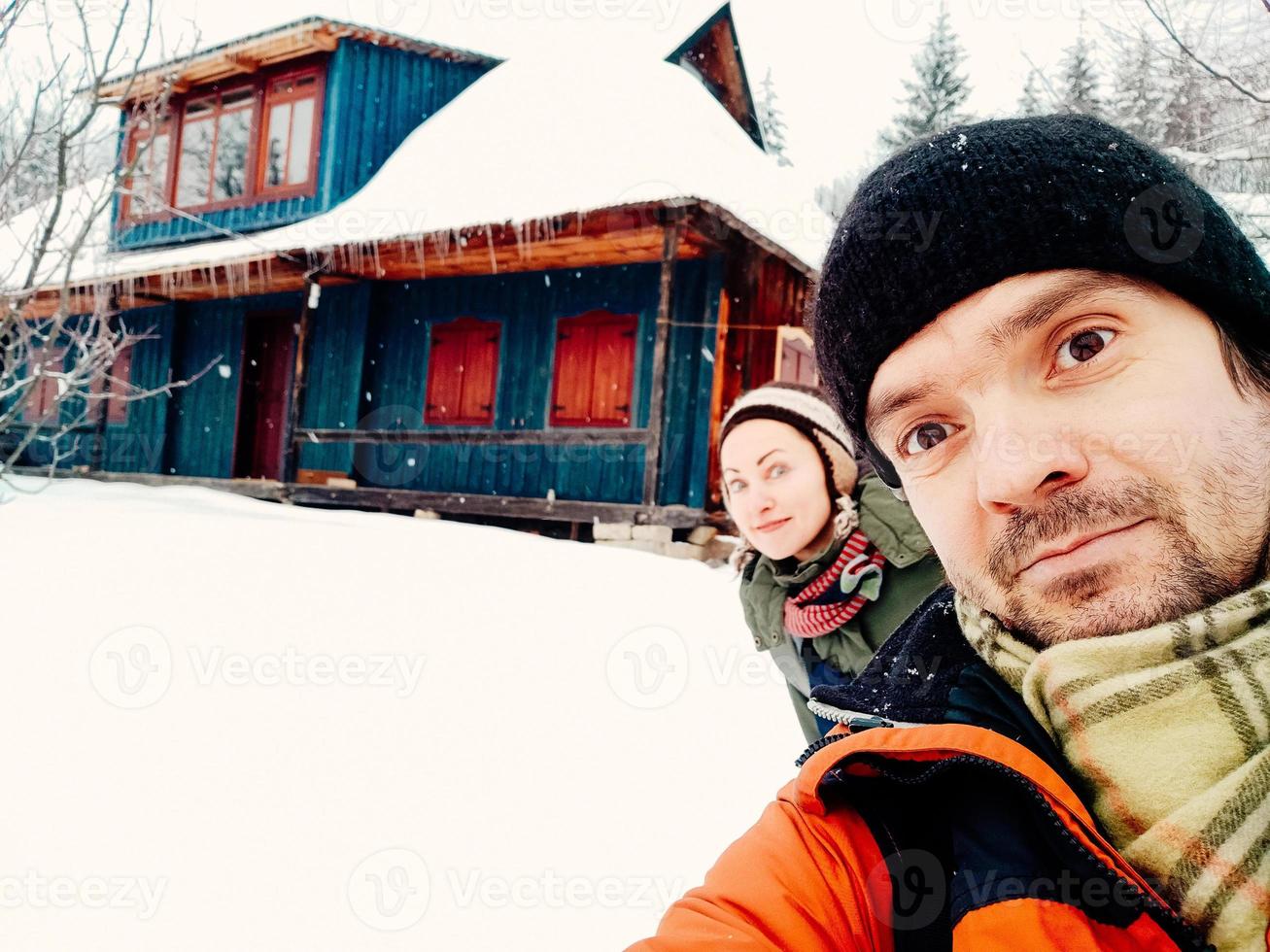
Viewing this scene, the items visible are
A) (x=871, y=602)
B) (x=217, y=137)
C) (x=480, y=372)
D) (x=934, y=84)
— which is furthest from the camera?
(x=934, y=84)

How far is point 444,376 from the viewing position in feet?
38.3

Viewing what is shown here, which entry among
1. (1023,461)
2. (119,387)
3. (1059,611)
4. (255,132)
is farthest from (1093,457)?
(119,387)

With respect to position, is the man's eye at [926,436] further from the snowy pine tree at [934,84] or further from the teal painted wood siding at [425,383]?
the snowy pine tree at [934,84]

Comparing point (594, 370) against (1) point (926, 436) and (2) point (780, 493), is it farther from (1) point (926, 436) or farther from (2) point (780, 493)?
(1) point (926, 436)

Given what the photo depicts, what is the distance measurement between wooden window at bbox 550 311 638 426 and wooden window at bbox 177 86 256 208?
7.29 metres

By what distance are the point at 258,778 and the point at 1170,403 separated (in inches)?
141

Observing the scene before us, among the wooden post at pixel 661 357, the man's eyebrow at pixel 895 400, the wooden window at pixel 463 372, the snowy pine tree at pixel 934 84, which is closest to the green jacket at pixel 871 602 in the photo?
the man's eyebrow at pixel 895 400

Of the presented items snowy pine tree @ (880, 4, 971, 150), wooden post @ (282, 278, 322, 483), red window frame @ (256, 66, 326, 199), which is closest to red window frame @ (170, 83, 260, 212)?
red window frame @ (256, 66, 326, 199)

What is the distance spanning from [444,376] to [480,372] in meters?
0.69

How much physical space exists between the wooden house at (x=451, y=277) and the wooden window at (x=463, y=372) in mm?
40

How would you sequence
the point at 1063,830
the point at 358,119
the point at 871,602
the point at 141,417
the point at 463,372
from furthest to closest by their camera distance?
the point at 141,417
the point at 358,119
the point at 463,372
the point at 871,602
the point at 1063,830

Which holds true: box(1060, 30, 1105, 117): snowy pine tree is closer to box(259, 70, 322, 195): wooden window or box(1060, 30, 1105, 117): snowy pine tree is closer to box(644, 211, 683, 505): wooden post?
box(644, 211, 683, 505): wooden post

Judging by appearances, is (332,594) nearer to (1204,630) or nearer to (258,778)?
(258,778)

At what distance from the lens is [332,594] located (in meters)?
5.90
